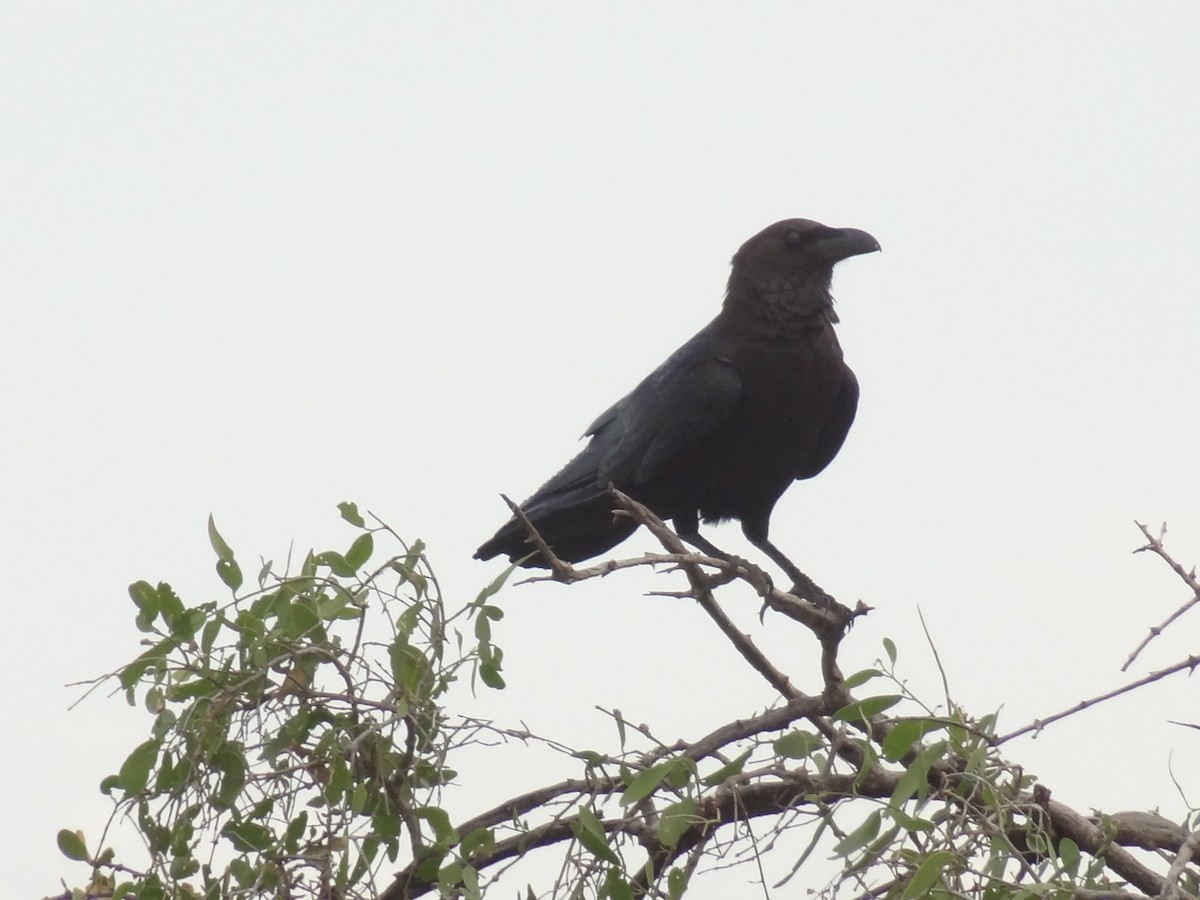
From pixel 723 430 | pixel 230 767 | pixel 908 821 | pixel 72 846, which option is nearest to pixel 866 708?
pixel 908 821

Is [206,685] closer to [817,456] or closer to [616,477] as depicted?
[616,477]

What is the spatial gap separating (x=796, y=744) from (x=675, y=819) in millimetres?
249

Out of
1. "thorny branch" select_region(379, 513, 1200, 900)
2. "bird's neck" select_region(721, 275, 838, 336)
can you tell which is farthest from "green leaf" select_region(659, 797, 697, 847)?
"bird's neck" select_region(721, 275, 838, 336)

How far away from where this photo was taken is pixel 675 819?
8.18 ft

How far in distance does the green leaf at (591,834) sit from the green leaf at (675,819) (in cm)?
10

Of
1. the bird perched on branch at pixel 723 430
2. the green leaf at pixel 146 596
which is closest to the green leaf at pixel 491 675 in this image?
the green leaf at pixel 146 596

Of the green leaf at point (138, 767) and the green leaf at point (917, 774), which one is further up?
the green leaf at point (138, 767)

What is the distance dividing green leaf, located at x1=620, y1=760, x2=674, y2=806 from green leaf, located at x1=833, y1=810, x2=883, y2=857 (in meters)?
0.40

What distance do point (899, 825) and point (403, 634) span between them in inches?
37.2

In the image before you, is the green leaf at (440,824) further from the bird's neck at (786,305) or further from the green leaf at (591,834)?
the bird's neck at (786,305)

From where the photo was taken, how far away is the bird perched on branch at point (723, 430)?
17.0ft

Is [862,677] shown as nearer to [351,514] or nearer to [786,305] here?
[351,514]

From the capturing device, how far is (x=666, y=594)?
9.43 ft

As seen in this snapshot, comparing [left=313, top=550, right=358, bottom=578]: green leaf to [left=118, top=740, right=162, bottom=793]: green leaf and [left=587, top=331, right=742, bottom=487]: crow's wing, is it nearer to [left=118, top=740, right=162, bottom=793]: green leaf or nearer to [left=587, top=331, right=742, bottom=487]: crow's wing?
[left=118, top=740, right=162, bottom=793]: green leaf
